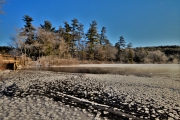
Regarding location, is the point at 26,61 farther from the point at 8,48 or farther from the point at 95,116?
the point at 95,116

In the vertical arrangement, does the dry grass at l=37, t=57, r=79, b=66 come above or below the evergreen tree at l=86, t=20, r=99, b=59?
below

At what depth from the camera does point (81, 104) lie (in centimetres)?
512

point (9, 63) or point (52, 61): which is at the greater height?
point (52, 61)

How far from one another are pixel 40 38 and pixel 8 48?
39.5 feet

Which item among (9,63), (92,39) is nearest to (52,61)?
(9,63)

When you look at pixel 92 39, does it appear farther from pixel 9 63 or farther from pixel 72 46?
pixel 9 63

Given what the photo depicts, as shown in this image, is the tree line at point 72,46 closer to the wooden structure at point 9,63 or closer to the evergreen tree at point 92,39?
the evergreen tree at point 92,39

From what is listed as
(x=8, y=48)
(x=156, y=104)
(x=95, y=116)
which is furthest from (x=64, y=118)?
(x=8, y=48)

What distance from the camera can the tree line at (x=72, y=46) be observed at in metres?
32.9

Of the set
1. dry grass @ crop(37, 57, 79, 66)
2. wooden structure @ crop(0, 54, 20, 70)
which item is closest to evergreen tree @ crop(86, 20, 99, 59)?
dry grass @ crop(37, 57, 79, 66)

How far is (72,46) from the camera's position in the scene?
4475 cm

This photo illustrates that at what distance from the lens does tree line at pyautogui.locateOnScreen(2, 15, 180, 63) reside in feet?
108

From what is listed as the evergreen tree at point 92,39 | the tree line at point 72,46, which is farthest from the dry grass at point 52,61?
the evergreen tree at point 92,39

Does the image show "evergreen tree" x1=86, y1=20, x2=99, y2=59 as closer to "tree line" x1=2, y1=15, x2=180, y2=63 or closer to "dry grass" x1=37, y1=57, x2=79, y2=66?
"tree line" x1=2, y1=15, x2=180, y2=63
